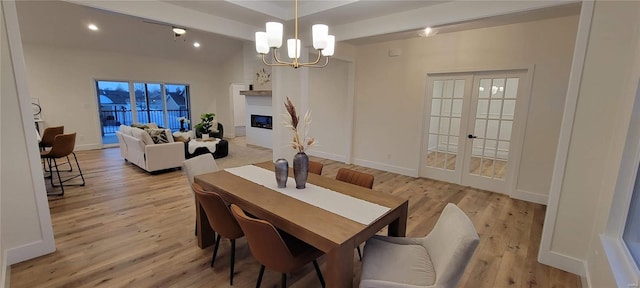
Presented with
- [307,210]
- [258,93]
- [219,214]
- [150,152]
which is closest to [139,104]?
[258,93]

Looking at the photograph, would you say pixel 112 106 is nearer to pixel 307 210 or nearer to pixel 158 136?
pixel 158 136

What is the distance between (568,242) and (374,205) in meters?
1.85

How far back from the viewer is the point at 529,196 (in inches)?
158

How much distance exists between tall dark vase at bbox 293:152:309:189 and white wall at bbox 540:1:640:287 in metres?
2.09

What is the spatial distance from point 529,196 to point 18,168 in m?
5.88

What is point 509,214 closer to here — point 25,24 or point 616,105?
point 616,105

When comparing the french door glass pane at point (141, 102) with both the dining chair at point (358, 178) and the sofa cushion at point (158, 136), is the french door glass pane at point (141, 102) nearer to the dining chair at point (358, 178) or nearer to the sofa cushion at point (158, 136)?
the sofa cushion at point (158, 136)

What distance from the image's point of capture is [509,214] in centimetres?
353

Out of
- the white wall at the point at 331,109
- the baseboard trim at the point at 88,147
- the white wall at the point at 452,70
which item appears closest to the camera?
the white wall at the point at 452,70

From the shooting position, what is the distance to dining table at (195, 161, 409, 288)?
5.02 feet

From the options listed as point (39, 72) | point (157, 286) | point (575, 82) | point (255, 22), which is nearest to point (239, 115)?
point (39, 72)

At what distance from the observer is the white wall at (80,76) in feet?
21.3

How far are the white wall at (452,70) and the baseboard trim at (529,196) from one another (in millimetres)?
28

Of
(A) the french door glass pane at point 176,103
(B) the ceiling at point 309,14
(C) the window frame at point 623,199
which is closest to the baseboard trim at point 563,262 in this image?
(C) the window frame at point 623,199
